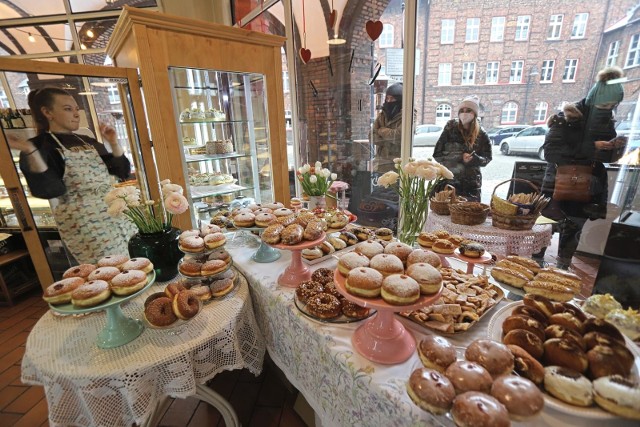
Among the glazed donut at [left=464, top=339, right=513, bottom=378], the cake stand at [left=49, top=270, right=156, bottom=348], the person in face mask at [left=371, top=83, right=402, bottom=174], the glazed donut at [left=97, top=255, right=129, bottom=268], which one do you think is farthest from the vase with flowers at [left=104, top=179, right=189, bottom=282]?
the person in face mask at [left=371, top=83, right=402, bottom=174]

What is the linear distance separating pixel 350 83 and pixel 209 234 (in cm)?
243

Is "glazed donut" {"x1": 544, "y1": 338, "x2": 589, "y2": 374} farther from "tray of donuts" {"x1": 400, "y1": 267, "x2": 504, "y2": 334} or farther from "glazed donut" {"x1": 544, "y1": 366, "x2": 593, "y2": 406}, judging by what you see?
"tray of donuts" {"x1": 400, "y1": 267, "x2": 504, "y2": 334}

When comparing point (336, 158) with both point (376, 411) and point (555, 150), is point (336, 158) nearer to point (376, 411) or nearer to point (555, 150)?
point (555, 150)

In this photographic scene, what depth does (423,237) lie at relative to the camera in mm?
1240

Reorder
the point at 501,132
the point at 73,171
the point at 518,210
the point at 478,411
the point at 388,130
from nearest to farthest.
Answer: the point at 478,411, the point at 518,210, the point at 73,171, the point at 501,132, the point at 388,130

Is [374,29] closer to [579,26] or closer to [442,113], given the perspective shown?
[442,113]

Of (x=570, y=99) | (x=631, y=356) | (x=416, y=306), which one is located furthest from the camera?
(x=570, y=99)

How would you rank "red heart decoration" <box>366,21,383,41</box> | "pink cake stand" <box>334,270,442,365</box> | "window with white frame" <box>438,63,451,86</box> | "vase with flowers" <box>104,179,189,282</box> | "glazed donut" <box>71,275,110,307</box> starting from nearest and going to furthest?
"pink cake stand" <box>334,270,442,365</box>, "glazed donut" <box>71,275,110,307</box>, "vase with flowers" <box>104,179,189,282</box>, "red heart decoration" <box>366,21,383,41</box>, "window with white frame" <box>438,63,451,86</box>

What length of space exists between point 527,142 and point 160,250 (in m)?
2.65

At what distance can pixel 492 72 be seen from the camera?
7.48 feet

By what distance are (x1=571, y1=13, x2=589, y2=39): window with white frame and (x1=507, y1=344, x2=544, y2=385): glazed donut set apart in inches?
94.1

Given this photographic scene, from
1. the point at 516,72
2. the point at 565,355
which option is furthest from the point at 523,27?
the point at 565,355

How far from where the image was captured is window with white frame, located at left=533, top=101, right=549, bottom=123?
2.11m

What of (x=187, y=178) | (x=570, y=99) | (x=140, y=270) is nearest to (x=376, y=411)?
(x=140, y=270)
